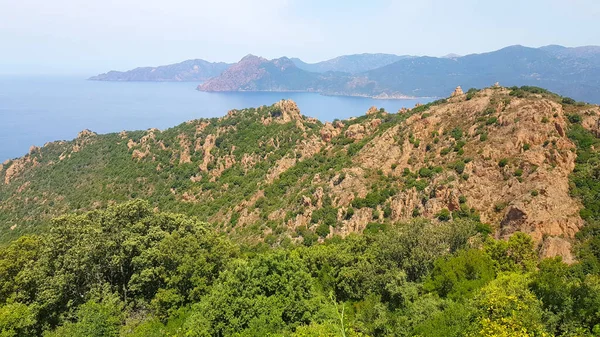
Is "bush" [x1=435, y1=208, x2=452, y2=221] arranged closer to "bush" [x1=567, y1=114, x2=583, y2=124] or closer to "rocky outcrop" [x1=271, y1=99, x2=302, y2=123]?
"bush" [x1=567, y1=114, x2=583, y2=124]

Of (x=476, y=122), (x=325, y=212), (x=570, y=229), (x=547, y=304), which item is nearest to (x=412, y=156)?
(x=476, y=122)

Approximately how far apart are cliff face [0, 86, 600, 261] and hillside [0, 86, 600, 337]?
0.28 metres

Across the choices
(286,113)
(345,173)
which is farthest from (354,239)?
(286,113)

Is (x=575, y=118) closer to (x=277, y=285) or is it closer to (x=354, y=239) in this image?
(x=354, y=239)

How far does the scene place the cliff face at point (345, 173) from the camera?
131 feet

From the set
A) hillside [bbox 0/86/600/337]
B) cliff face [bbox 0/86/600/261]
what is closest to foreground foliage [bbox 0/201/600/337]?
hillside [bbox 0/86/600/337]

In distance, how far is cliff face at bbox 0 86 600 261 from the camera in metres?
39.9

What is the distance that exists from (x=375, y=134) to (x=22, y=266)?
49232mm

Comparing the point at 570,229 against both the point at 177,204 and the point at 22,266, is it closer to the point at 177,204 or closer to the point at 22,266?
→ the point at 22,266

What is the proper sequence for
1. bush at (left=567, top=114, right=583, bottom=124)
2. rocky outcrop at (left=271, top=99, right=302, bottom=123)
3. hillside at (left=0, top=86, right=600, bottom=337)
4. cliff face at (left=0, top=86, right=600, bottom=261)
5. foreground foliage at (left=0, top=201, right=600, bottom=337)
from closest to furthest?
foreground foliage at (left=0, top=201, right=600, bottom=337)
hillside at (left=0, top=86, right=600, bottom=337)
cliff face at (left=0, top=86, right=600, bottom=261)
bush at (left=567, top=114, right=583, bottom=124)
rocky outcrop at (left=271, top=99, right=302, bottom=123)

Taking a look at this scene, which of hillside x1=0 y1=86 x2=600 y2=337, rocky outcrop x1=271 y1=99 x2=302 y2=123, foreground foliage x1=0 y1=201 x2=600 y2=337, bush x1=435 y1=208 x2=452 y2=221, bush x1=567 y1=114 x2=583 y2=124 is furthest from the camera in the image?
rocky outcrop x1=271 y1=99 x2=302 y2=123

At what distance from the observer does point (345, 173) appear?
170 ft

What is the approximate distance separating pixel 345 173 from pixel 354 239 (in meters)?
19.4

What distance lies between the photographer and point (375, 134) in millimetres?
60344
